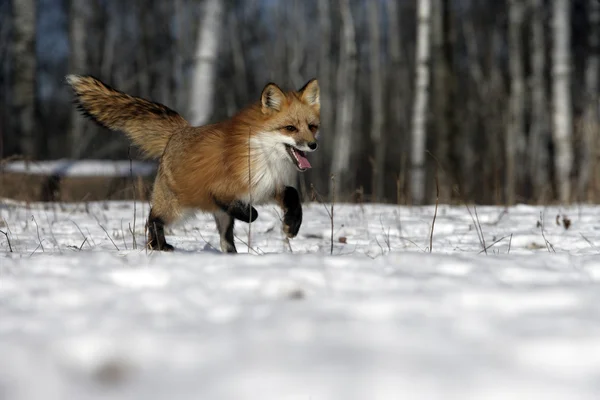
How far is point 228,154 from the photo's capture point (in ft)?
15.5

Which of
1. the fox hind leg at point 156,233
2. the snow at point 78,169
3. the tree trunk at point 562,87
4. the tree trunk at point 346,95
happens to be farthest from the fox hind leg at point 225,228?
the tree trunk at point 346,95

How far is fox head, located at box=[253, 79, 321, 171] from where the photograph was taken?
4.90 metres

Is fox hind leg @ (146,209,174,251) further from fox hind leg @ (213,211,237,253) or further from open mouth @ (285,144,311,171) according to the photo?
open mouth @ (285,144,311,171)

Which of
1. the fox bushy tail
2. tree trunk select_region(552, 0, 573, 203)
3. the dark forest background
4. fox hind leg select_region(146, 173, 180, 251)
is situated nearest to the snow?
the dark forest background

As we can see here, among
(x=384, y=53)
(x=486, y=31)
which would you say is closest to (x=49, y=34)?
(x=384, y=53)

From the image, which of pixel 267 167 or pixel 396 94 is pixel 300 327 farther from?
pixel 396 94

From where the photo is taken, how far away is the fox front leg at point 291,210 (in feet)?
15.5

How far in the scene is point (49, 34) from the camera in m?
33.0

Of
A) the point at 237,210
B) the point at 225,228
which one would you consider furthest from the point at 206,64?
the point at 237,210

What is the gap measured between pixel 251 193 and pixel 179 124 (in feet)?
4.00

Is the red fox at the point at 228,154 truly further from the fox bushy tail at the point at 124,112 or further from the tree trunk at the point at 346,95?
the tree trunk at the point at 346,95

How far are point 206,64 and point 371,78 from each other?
21.1 metres

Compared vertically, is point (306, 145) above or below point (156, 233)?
above

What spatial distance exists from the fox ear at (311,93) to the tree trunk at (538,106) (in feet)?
28.9
